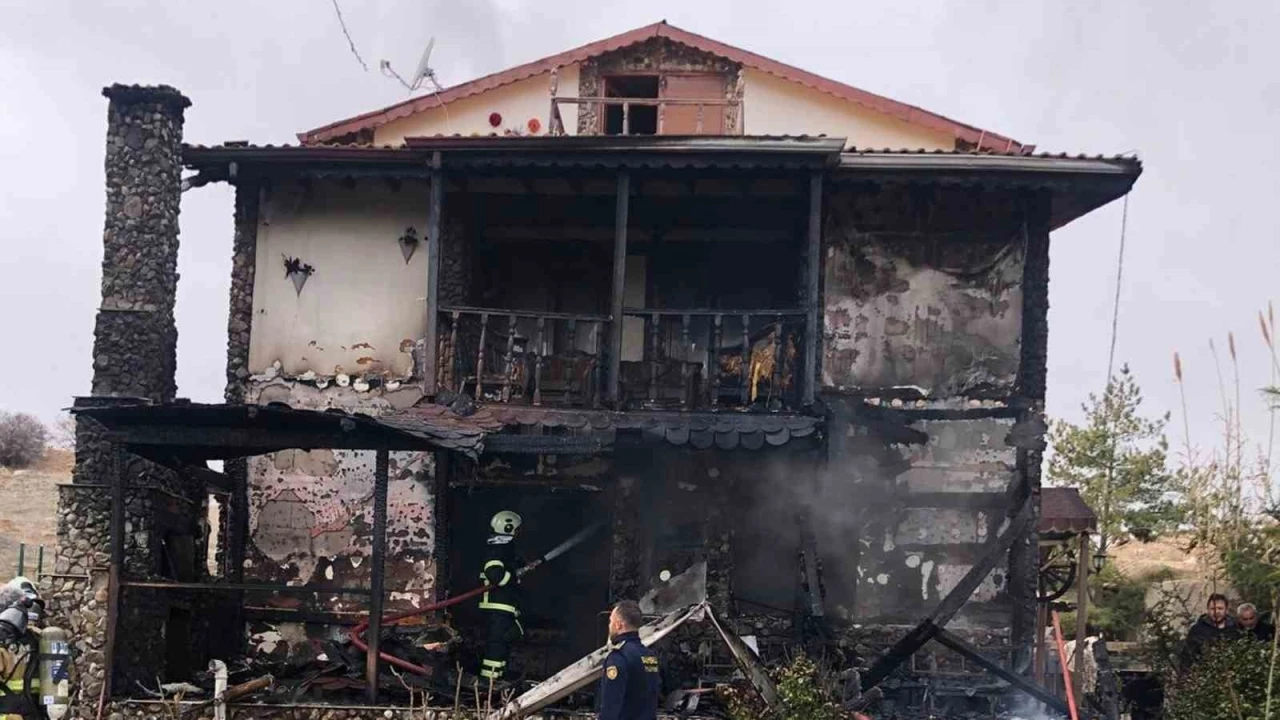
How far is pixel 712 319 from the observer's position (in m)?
15.5

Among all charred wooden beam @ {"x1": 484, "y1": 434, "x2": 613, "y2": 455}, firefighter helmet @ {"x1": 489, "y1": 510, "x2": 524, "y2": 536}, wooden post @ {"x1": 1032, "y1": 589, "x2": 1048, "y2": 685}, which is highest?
charred wooden beam @ {"x1": 484, "y1": 434, "x2": 613, "y2": 455}

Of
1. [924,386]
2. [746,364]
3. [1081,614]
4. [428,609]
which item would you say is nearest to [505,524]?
[428,609]

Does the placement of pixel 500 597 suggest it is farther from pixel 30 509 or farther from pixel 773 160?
pixel 30 509

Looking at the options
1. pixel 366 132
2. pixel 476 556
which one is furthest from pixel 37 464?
pixel 476 556

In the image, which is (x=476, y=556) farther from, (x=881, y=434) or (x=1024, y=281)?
(x=1024, y=281)

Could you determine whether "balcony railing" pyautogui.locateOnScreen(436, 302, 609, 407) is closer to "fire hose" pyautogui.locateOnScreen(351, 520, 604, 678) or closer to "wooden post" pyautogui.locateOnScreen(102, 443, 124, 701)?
"fire hose" pyautogui.locateOnScreen(351, 520, 604, 678)

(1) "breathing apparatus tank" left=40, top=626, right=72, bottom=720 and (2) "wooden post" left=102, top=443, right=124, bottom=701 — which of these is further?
(2) "wooden post" left=102, top=443, right=124, bottom=701

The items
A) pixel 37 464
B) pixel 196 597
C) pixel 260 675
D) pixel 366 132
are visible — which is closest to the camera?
pixel 260 675

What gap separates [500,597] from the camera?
42.6ft

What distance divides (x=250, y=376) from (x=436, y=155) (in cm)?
397

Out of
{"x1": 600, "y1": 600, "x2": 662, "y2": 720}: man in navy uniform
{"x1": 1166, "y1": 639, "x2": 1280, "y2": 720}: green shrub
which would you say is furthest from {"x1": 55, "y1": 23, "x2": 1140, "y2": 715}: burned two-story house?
{"x1": 600, "y1": 600, "x2": 662, "y2": 720}: man in navy uniform

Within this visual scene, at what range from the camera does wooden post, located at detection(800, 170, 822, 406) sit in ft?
46.1

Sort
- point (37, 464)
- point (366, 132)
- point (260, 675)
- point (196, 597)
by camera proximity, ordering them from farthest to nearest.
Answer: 1. point (37, 464)
2. point (366, 132)
3. point (196, 597)
4. point (260, 675)

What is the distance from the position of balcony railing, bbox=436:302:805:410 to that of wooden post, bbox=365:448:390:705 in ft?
8.28
